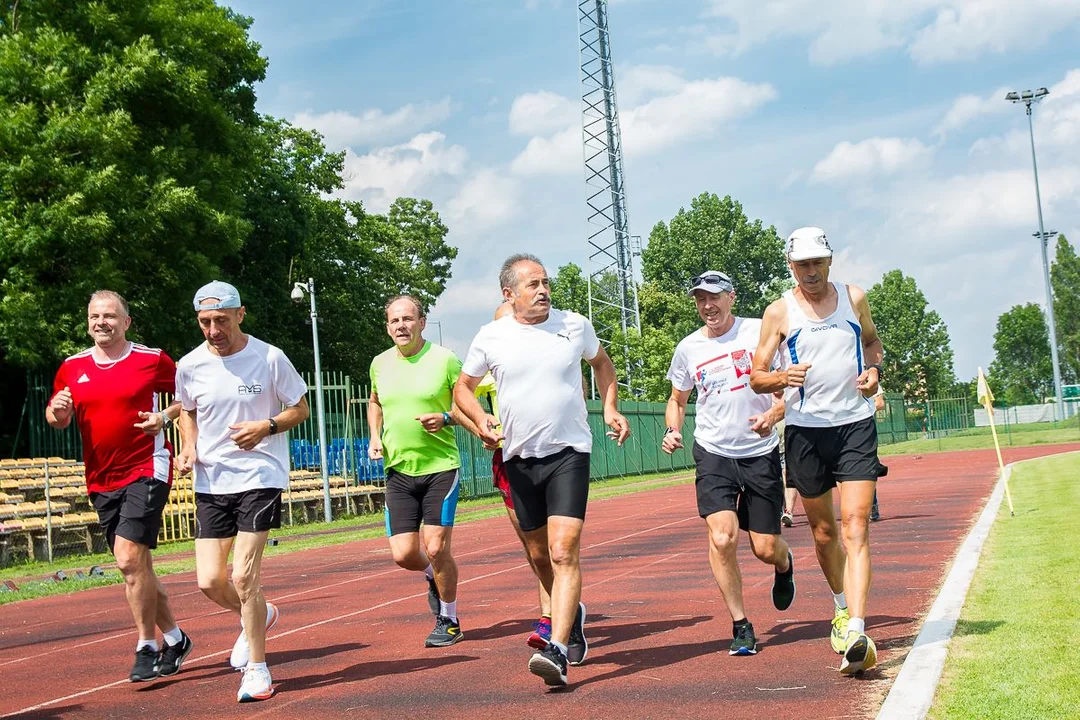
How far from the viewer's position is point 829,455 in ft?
21.5

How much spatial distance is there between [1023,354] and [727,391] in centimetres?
15291

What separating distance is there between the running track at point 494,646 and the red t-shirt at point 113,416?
124 cm

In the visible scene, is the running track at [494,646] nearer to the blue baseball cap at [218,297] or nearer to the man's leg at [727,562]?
the man's leg at [727,562]

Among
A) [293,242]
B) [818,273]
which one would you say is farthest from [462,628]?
[293,242]

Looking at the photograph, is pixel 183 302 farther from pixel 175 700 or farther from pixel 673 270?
pixel 673 270

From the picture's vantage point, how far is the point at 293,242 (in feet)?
144

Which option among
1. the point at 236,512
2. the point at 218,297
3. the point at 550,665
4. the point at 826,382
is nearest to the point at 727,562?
the point at 826,382

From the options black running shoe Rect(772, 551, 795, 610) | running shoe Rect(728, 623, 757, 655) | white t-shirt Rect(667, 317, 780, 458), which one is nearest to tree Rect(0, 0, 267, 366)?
white t-shirt Rect(667, 317, 780, 458)

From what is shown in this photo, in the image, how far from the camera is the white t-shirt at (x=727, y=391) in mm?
7520

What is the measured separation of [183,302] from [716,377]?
26138mm

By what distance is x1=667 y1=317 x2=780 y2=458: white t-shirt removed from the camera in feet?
24.7

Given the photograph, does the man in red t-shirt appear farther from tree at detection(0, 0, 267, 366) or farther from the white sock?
tree at detection(0, 0, 267, 366)

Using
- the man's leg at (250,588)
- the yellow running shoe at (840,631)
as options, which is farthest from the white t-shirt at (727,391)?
the man's leg at (250,588)

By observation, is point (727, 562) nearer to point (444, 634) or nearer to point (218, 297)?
point (444, 634)
